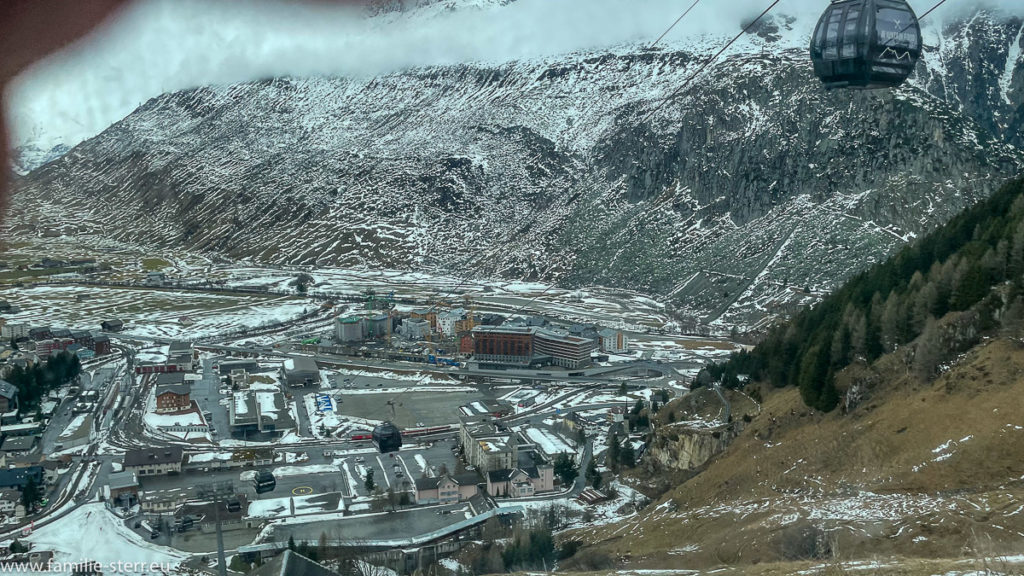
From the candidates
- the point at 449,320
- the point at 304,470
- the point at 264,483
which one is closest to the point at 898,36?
the point at 264,483

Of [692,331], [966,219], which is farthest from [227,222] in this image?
[966,219]

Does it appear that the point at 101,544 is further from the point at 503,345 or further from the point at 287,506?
the point at 503,345

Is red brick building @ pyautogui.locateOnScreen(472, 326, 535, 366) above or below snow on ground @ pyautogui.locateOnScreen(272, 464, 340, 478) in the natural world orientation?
above

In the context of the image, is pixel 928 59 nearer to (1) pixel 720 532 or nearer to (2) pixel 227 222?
(2) pixel 227 222

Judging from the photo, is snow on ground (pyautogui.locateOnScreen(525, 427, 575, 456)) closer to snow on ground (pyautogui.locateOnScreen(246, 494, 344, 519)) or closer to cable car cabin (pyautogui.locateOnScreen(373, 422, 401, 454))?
cable car cabin (pyautogui.locateOnScreen(373, 422, 401, 454))

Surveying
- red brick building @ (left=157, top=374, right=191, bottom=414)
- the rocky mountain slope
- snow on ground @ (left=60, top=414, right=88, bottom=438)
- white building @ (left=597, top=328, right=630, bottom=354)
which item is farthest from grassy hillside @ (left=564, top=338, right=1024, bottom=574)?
the rocky mountain slope

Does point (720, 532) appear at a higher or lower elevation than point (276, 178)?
lower

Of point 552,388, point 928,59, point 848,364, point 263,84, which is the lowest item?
point 552,388
